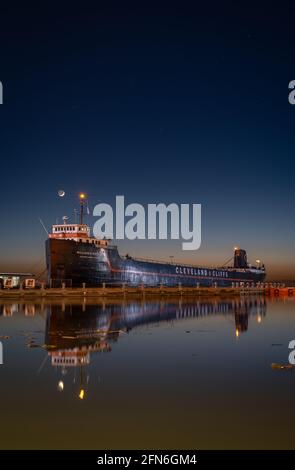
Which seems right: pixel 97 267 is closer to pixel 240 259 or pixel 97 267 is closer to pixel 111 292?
pixel 111 292

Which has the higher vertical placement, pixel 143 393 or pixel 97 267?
pixel 97 267

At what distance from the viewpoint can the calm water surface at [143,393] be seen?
633cm

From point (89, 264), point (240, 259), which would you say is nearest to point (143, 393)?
point (89, 264)

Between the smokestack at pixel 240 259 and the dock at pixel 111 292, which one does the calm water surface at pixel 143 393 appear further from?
the smokestack at pixel 240 259

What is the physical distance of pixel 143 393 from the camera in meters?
8.51

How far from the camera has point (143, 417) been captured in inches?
280

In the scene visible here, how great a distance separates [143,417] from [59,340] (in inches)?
328

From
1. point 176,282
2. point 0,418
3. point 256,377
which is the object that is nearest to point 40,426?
point 0,418

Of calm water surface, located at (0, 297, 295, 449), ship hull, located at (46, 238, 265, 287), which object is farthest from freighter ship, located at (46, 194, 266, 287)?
calm water surface, located at (0, 297, 295, 449)

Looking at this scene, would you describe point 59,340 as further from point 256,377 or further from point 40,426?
point 40,426

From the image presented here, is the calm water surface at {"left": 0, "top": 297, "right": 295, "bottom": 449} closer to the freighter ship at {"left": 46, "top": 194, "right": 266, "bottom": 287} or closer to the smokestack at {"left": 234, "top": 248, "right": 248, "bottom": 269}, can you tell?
the freighter ship at {"left": 46, "top": 194, "right": 266, "bottom": 287}

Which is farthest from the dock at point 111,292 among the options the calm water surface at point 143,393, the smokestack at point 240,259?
the smokestack at point 240,259

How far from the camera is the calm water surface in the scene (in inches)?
249

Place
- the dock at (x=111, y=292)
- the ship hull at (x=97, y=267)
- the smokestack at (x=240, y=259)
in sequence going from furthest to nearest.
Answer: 1. the smokestack at (x=240, y=259)
2. the ship hull at (x=97, y=267)
3. the dock at (x=111, y=292)
